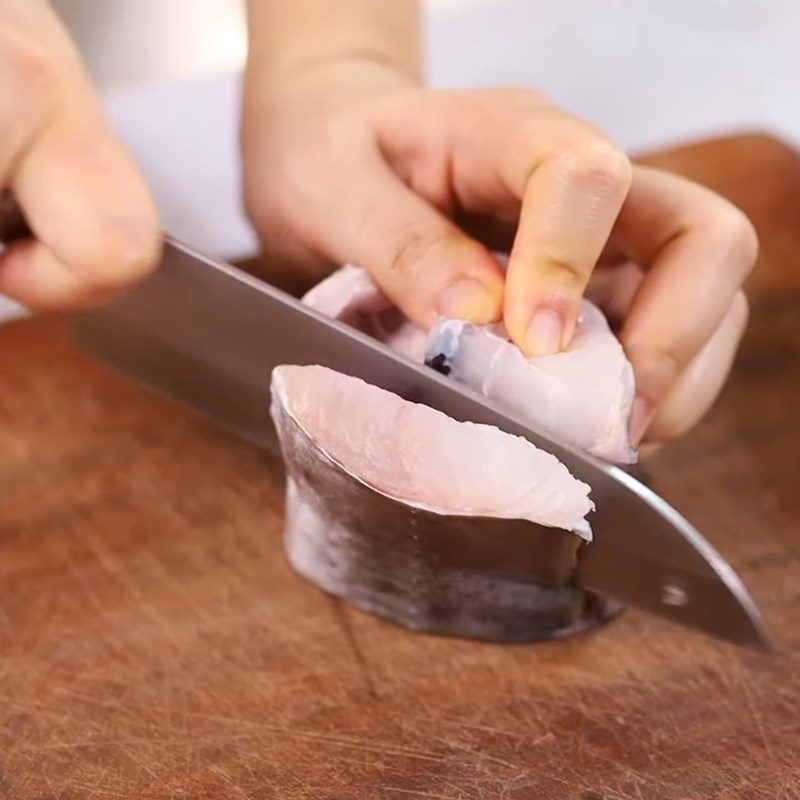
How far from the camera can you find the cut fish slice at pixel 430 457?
812 mm

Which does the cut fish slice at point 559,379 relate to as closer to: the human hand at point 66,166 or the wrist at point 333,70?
the human hand at point 66,166

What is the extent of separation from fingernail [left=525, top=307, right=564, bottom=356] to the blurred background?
721 millimetres

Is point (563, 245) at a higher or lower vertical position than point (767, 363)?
higher

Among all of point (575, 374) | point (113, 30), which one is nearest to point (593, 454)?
point (575, 374)

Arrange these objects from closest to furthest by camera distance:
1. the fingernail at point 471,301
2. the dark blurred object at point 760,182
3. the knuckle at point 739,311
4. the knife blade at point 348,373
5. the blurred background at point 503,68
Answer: the knife blade at point 348,373
the fingernail at point 471,301
the knuckle at point 739,311
the dark blurred object at point 760,182
the blurred background at point 503,68

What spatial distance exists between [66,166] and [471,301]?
0.31 metres

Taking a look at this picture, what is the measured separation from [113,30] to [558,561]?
1059 millimetres

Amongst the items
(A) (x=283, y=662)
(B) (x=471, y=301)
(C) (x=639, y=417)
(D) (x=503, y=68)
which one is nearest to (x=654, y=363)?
(C) (x=639, y=417)

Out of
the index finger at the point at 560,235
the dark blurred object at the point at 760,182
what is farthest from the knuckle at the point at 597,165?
the dark blurred object at the point at 760,182

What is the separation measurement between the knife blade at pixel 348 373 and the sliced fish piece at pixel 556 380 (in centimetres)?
4

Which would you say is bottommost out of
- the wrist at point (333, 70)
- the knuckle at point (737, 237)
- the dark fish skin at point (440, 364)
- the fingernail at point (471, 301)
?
the dark fish skin at point (440, 364)

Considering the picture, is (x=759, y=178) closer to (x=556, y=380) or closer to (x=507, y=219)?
(x=507, y=219)

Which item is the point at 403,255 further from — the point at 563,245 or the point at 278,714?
the point at 278,714

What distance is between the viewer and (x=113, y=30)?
5.22 feet
